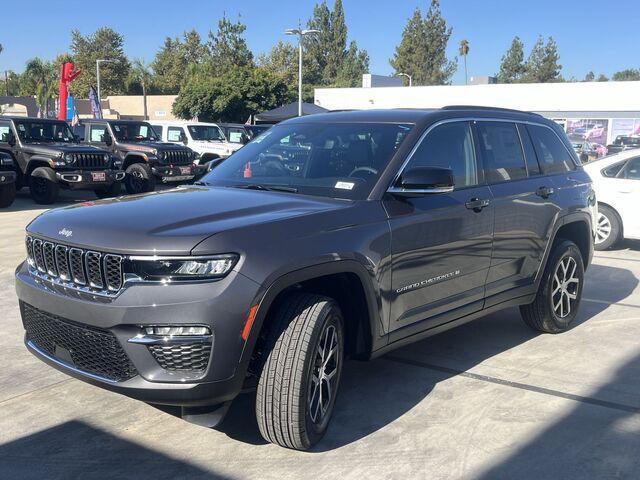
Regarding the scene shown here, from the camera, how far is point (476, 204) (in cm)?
451

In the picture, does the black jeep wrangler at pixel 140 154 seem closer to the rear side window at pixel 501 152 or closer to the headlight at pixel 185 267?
the rear side window at pixel 501 152

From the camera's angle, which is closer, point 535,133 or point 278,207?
point 278,207

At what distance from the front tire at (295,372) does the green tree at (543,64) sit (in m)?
91.7

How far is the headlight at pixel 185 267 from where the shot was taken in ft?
9.93

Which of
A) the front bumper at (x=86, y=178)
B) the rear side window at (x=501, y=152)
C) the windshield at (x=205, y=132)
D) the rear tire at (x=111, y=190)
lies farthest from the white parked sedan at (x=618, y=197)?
the windshield at (x=205, y=132)

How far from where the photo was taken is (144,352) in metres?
3.04

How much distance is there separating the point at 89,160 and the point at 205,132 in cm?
684

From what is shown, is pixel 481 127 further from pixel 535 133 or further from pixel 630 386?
pixel 630 386

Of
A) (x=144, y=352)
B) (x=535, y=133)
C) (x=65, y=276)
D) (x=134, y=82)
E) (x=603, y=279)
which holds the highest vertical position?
(x=134, y=82)

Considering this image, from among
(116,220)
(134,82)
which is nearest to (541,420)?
(116,220)

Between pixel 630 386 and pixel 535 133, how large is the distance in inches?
85.7

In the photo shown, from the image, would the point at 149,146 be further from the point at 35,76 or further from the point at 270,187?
the point at 35,76

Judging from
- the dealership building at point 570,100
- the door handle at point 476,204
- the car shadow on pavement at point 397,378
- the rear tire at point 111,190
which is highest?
Result: the dealership building at point 570,100

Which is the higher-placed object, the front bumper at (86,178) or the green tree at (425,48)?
the green tree at (425,48)
